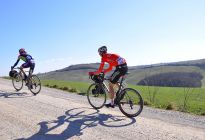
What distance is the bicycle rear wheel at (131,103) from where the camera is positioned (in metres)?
11.0

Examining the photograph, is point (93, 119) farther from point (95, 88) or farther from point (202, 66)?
point (202, 66)

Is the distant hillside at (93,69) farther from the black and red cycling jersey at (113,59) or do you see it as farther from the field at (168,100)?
the black and red cycling jersey at (113,59)

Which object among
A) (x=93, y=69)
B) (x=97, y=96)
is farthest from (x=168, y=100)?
(x=93, y=69)

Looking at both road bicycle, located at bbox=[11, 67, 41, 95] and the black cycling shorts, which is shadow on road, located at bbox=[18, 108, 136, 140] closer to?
the black cycling shorts

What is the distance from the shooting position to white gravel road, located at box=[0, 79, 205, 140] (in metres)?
8.43

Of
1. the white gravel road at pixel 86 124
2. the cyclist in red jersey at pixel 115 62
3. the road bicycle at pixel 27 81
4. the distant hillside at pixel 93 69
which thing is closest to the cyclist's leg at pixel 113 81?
the cyclist in red jersey at pixel 115 62

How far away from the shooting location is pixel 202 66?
145125mm

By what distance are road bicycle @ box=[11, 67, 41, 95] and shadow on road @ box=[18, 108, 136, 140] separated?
→ 5521mm

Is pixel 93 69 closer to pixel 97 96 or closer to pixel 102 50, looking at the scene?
pixel 97 96

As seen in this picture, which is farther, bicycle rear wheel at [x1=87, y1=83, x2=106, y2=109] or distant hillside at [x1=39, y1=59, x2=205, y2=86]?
distant hillside at [x1=39, y1=59, x2=205, y2=86]

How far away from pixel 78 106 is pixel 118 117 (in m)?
2.70

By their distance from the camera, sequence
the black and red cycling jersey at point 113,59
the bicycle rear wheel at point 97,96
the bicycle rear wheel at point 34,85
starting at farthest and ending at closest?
the bicycle rear wheel at point 34,85, the bicycle rear wheel at point 97,96, the black and red cycling jersey at point 113,59

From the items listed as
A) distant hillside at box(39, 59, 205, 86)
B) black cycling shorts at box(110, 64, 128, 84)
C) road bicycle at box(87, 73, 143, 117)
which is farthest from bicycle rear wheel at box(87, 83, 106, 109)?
distant hillside at box(39, 59, 205, 86)

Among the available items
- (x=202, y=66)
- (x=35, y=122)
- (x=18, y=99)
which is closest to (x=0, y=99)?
(x=18, y=99)
